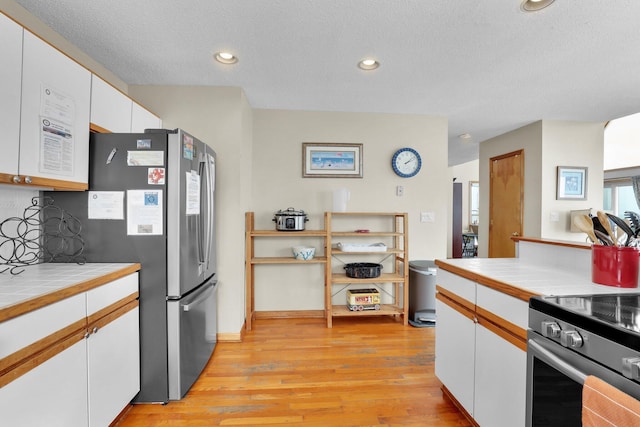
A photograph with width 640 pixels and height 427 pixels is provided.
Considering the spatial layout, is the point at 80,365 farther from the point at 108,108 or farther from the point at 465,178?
the point at 465,178

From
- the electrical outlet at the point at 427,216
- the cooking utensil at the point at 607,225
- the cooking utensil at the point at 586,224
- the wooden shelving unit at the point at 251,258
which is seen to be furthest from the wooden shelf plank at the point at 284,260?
the cooking utensil at the point at 607,225

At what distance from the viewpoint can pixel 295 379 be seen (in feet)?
7.34

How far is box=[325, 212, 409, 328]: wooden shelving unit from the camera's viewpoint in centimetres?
323

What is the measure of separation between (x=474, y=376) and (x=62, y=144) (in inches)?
98.3

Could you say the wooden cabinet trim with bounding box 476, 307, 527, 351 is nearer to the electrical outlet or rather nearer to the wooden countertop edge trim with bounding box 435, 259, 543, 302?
the wooden countertop edge trim with bounding box 435, 259, 543, 302

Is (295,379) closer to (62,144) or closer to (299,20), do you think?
(62,144)

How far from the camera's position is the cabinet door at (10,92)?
4.38 ft

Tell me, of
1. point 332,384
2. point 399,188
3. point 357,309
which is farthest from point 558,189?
point 332,384

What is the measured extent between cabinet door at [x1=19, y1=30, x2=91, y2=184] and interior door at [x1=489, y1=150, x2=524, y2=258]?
4.86 meters

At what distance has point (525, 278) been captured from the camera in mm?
1512

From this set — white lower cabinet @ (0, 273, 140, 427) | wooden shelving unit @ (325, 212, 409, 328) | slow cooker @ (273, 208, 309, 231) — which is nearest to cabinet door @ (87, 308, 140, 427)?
Result: white lower cabinet @ (0, 273, 140, 427)

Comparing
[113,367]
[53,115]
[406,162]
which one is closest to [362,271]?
[406,162]

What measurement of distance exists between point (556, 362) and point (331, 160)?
287 centimetres

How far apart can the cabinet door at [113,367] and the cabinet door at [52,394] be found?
0.07 m
